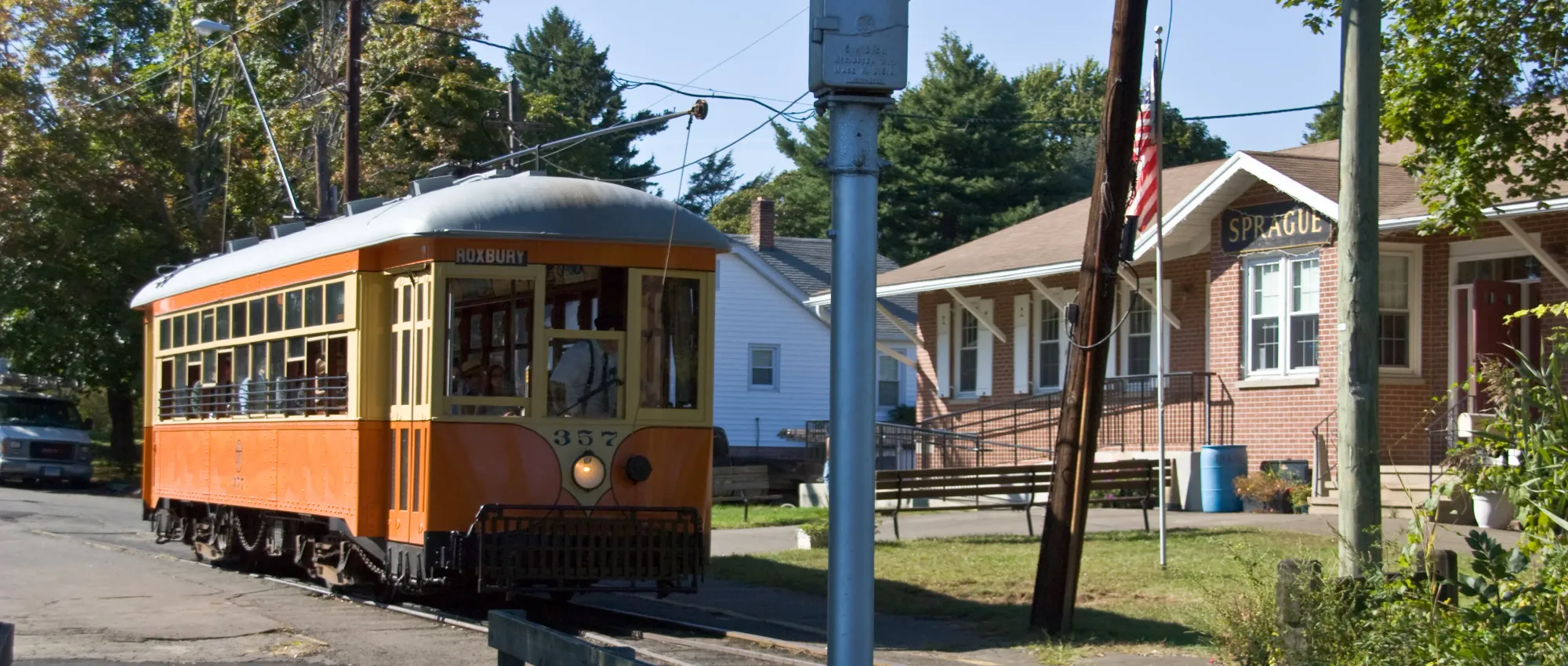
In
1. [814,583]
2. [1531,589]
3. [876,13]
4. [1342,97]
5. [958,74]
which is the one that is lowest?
[814,583]

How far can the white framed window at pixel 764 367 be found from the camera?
41.6 m

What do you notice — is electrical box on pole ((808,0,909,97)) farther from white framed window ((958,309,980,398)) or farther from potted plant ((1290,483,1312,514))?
white framed window ((958,309,980,398))

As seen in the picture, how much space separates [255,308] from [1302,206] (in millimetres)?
12921

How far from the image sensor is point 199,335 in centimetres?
1623

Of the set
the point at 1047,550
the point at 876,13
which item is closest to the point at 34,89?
the point at 1047,550

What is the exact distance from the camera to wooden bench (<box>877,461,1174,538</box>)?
18.5 meters

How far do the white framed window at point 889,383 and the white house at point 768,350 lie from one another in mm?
52

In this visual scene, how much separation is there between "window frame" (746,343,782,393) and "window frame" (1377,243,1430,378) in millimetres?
22685

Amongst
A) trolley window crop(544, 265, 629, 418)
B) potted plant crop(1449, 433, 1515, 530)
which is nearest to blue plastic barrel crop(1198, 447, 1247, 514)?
trolley window crop(544, 265, 629, 418)

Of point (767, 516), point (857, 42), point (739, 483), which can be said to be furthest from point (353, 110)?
point (857, 42)

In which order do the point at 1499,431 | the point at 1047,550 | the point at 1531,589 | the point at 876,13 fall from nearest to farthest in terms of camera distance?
1. the point at 876,13
2. the point at 1531,589
3. the point at 1499,431
4. the point at 1047,550

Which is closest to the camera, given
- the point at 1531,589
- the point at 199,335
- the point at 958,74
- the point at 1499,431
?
the point at 1531,589

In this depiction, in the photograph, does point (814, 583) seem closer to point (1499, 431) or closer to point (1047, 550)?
point (1047, 550)

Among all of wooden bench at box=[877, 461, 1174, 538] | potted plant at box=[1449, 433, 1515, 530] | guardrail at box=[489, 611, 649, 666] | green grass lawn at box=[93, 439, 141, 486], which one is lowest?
green grass lawn at box=[93, 439, 141, 486]
